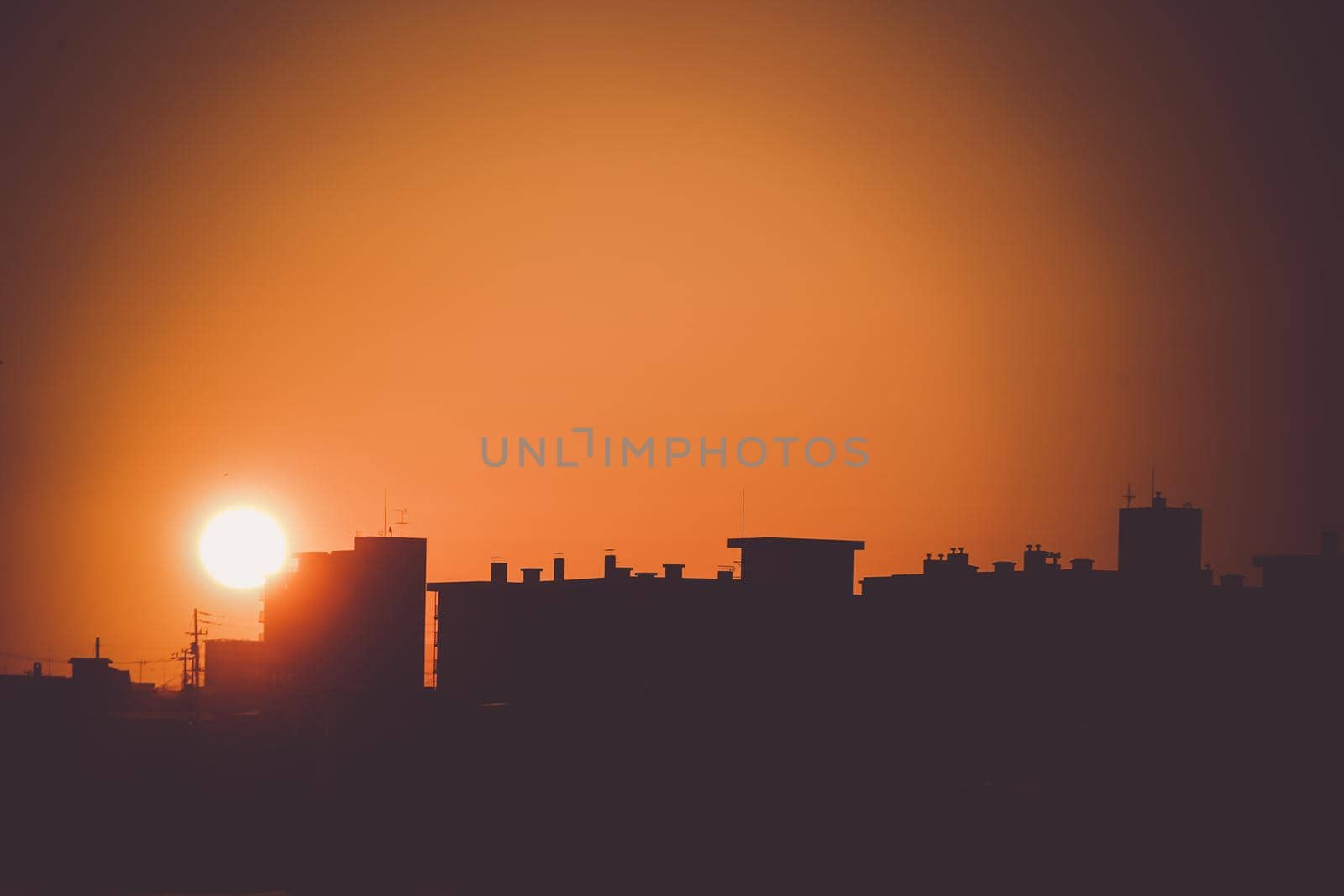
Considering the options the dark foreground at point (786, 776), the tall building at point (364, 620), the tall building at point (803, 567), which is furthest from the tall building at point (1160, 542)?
the tall building at point (364, 620)

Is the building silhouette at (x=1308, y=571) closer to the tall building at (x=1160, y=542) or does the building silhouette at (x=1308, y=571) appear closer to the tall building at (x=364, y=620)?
the tall building at (x=1160, y=542)

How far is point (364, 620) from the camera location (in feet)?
259

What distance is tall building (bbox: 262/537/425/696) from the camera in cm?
7800

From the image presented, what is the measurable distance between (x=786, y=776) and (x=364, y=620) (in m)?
39.9

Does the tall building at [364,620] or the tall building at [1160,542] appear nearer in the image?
the tall building at [1160,542]

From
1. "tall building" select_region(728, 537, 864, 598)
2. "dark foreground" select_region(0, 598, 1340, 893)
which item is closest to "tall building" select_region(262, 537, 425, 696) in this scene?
"dark foreground" select_region(0, 598, 1340, 893)

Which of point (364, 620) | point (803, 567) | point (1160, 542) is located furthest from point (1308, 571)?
point (364, 620)

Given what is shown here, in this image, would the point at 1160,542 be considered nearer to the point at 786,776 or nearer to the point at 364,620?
the point at 786,776

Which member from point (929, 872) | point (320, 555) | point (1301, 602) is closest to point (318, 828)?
point (929, 872)

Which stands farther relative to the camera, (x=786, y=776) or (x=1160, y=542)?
(x=1160, y=542)

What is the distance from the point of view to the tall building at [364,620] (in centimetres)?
7800

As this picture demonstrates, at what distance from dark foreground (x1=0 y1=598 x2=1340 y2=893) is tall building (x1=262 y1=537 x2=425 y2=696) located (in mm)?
10862

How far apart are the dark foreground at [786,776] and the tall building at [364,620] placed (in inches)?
428

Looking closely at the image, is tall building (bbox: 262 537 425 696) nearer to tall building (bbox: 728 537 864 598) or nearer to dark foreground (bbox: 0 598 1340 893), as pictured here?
dark foreground (bbox: 0 598 1340 893)
